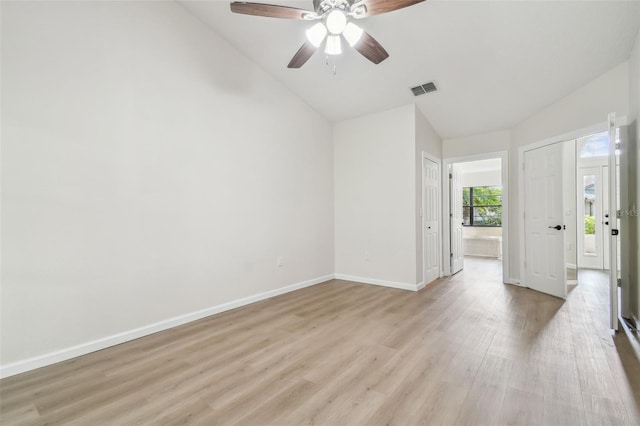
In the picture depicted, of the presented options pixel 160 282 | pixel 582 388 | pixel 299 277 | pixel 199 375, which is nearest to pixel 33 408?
pixel 199 375

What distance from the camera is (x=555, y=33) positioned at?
2.58 meters

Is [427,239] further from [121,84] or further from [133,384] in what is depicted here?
[121,84]

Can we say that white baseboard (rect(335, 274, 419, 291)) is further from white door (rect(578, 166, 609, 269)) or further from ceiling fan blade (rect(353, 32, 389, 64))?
white door (rect(578, 166, 609, 269))

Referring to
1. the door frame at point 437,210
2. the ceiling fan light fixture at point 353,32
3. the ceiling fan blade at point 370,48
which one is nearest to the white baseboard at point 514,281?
the door frame at point 437,210

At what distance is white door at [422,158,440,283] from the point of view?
174 inches

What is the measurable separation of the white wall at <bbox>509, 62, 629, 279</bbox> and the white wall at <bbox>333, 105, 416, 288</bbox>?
179 cm

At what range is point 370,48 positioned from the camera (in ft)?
8.21

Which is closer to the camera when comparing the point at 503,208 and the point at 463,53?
the point at 463,53

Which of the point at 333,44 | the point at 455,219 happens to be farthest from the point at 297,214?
the point at 455,219

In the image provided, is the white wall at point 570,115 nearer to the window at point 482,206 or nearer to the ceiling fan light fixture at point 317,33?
the ceiling fan light fixture at point 317,33

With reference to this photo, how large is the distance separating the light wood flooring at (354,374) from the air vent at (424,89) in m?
2.84

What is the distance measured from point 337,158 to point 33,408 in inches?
176

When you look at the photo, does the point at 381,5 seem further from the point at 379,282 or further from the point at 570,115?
the point at 379,282

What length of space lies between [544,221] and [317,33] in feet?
13.0
